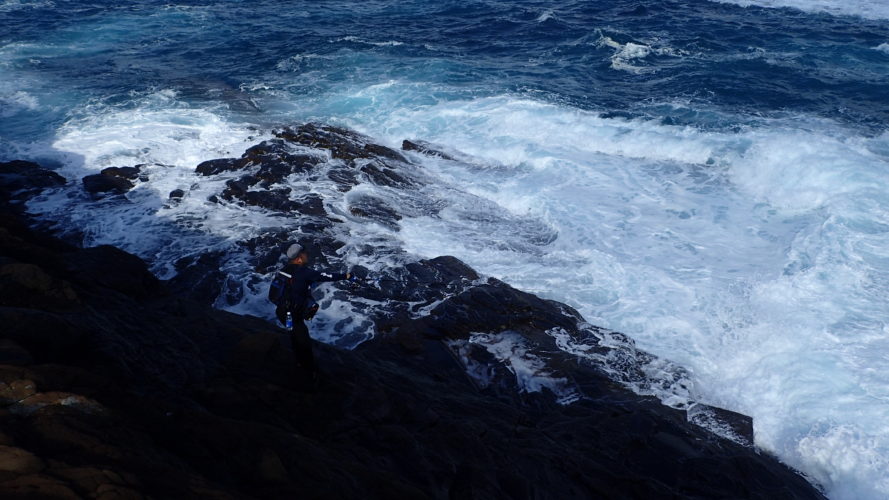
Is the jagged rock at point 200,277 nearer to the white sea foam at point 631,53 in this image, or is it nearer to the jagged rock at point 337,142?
the jagged rock at point 337,142

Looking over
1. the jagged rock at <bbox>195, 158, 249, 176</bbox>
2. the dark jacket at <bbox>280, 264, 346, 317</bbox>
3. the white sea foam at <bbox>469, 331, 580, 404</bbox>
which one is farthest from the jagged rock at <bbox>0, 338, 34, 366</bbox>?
the jagged rock at <bbox>195, 158, 249, 176</bbox>

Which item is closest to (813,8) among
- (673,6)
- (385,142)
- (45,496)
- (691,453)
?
(673,6)

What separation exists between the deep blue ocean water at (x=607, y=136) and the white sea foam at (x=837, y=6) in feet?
0.65

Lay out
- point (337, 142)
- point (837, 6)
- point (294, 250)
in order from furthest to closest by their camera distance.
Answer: point (837, 6) → point (337, 142) → point (294, 250)

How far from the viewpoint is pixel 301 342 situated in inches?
253

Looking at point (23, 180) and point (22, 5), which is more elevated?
point (22, 5)

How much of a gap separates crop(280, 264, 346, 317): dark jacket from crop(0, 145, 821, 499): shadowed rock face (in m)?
0.85

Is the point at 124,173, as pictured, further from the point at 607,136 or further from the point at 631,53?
the point at 631,53

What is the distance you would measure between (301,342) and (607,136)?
45.6 ft

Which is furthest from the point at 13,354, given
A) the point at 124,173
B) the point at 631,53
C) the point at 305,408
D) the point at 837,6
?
the point at 837,6

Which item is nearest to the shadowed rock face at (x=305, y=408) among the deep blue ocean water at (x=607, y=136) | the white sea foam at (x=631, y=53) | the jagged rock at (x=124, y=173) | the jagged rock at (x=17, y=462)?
the jagged rock at (x=17, y=462)

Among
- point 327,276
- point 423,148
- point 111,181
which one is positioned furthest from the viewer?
point 423,148

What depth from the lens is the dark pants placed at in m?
6.33

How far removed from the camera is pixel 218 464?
15.5 feet
